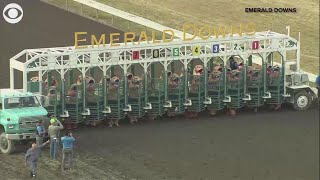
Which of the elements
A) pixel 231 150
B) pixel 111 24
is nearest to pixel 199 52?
pixel 231 150

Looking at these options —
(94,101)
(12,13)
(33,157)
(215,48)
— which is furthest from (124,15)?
(33,157)

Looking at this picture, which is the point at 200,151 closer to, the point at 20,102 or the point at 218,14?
the point at 20,102

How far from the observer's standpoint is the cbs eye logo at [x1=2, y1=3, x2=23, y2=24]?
46188 mm

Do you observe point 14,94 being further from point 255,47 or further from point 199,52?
point 255,47

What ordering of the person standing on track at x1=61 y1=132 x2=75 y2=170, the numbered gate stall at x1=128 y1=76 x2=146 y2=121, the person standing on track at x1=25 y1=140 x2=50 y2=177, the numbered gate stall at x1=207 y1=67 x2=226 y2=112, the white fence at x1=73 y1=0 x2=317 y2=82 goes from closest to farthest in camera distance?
the person standing on track at x1=25 y1=140 x2=50 y2=177 → the person standing on track at x1=61 y1=132 x2=75 y2=170 → the numbered gate stall at x1=128 y1=76 x2=146 y2=121 → the numbered gate stall at x1=207 y1=67 x2=226 y2=112 → the white fence at x1=73 y1=0 x2=317 y2=82

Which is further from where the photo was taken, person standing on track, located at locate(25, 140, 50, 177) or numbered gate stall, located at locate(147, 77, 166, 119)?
numbered gate stall, located at locate(147, 77, 166, 119)

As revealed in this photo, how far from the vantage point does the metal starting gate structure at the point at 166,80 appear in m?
28.9

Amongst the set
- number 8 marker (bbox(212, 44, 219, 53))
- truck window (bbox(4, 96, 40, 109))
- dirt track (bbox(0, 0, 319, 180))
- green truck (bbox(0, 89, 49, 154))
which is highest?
number 8 marker (bbox(212, 44, 219, 53))

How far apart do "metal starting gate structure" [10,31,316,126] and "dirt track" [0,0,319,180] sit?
617 mm

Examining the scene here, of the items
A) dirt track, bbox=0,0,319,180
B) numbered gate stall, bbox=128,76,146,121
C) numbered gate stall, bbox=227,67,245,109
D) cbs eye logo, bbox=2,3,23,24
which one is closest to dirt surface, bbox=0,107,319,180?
dirt track, bbox=0,0,319,180

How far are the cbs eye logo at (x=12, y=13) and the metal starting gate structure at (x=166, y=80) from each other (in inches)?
605

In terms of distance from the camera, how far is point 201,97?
102ft

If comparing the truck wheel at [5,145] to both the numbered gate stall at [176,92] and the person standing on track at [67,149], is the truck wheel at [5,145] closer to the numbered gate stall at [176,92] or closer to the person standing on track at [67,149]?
the person standing on track at [67,149]

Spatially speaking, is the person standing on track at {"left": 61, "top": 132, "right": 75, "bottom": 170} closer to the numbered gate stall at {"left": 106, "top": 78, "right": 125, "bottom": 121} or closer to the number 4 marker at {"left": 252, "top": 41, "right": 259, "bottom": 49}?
the numbered gate stall at {"left": 106, "top": 78, "right": 125, "bottom": 121}
